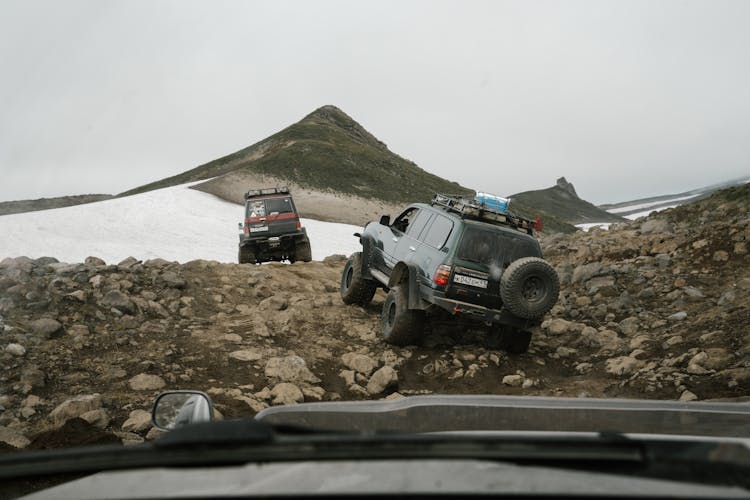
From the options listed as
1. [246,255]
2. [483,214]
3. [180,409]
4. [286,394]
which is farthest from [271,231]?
[180,409]

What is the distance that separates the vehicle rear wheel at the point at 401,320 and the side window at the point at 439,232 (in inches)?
28.9

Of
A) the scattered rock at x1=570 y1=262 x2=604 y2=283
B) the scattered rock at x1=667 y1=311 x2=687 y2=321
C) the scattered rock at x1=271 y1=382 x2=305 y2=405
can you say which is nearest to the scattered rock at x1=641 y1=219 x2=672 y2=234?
the scattered rock at x1=570 y1=262 x2=604 y2=283

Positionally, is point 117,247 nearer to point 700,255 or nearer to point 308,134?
point 700,255

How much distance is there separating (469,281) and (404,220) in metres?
2.45

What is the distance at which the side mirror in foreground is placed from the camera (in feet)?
9.27

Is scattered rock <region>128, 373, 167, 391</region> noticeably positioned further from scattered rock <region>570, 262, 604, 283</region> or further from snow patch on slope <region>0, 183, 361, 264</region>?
snow patch on slope <region>0, 183, 361, 264</region>

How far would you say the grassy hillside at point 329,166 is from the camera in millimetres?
77062

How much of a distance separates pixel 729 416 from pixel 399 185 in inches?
3277

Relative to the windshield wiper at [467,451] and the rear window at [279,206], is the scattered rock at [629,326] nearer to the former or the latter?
the windshield wiper at [467,451]

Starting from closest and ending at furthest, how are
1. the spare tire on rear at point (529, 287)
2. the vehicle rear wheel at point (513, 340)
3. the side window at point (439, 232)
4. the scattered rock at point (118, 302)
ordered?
the spare tire on rear at point (529, 287) → the side window at point (439, 232) → the vehicle rear wheel at point (513, 340) → the scattered rock at point (118, 302)

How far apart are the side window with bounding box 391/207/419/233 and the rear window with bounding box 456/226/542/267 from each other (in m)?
2.00

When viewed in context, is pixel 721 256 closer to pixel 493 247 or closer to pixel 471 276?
pixel 493 247

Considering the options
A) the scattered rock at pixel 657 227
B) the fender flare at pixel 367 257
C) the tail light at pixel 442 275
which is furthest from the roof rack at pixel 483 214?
the scattered rock at pixel 657 227

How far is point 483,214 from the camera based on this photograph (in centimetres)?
992
